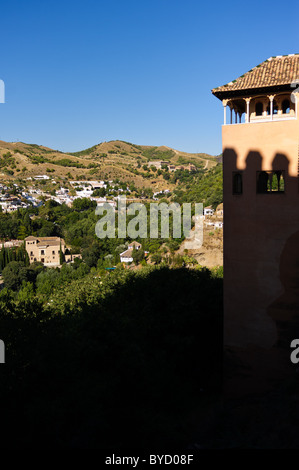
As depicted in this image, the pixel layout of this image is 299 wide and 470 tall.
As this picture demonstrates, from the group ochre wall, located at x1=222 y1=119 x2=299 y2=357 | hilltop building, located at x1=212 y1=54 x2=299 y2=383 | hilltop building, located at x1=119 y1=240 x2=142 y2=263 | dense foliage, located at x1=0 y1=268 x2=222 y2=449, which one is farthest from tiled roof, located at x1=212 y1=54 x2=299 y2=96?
hilltop building, located at x1=119 y1=240 x2=142 y2=263

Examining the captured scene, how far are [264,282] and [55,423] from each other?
6859mm

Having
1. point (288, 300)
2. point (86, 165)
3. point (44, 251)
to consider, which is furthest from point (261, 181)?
point (86, 165)

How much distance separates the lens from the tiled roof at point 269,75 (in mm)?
10867

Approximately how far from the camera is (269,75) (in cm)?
1123

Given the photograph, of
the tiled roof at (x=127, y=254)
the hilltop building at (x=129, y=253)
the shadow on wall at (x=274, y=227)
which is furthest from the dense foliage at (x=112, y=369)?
the tiled roof at (x=127, y=254)

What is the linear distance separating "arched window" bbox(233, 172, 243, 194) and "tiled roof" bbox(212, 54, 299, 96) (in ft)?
8.51

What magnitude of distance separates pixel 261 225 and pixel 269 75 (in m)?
4.59

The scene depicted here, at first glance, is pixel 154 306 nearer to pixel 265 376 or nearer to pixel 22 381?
pixel 265 376

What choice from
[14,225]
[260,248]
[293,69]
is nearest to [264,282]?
[260,248]

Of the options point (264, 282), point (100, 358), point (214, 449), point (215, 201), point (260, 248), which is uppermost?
point (215, 201)

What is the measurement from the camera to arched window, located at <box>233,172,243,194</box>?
1116 cm

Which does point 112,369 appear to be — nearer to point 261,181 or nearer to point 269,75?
point 261,181

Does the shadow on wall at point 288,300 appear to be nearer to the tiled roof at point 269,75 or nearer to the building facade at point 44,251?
the tiled roof at point 269,75

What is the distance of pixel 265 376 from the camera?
37.4ft
